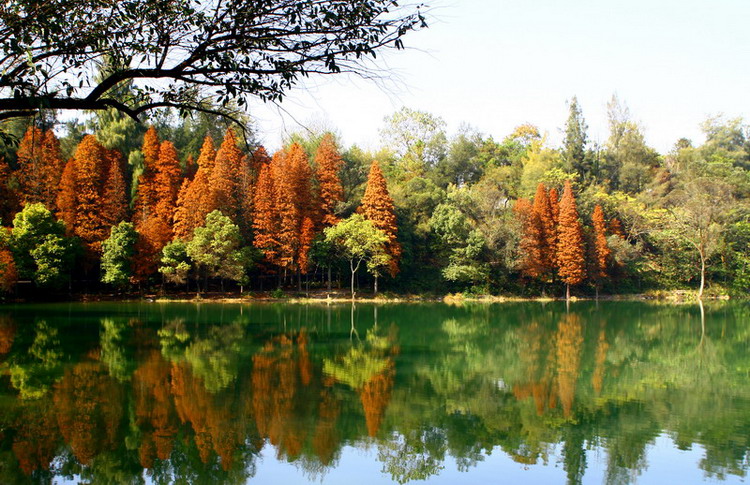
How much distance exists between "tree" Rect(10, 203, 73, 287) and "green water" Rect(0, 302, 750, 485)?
9.62m

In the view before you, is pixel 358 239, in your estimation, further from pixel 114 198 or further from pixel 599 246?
pixel 599 246

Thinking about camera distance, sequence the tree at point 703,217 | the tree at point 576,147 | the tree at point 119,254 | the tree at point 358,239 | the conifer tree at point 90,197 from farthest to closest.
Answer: the tree at point 576,147
the tree at point 703,217
the tree at point 358,239
the conifer tree at point 90,197
the tree at point 119,254

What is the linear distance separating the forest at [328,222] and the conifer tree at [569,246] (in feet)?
0.33

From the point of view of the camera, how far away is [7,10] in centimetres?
498

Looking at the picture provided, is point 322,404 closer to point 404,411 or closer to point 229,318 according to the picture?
point 404,411

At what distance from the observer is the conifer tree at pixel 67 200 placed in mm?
33938

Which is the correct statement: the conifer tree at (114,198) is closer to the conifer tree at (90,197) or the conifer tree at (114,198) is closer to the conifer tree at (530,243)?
the conifer tree at (90,197)

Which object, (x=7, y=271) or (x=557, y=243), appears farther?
(x=557, y=243)

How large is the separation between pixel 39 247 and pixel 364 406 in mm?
25373

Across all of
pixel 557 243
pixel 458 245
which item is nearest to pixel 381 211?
pixel 458 245

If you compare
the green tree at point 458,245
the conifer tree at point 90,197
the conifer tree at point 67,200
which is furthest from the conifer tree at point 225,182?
the green tree at point 458,245

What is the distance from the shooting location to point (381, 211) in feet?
125

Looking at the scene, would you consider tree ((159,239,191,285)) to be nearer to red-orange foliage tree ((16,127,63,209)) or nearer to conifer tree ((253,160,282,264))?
conifer tree ((253,160,282,264))

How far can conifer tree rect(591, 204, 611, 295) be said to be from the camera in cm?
4031
